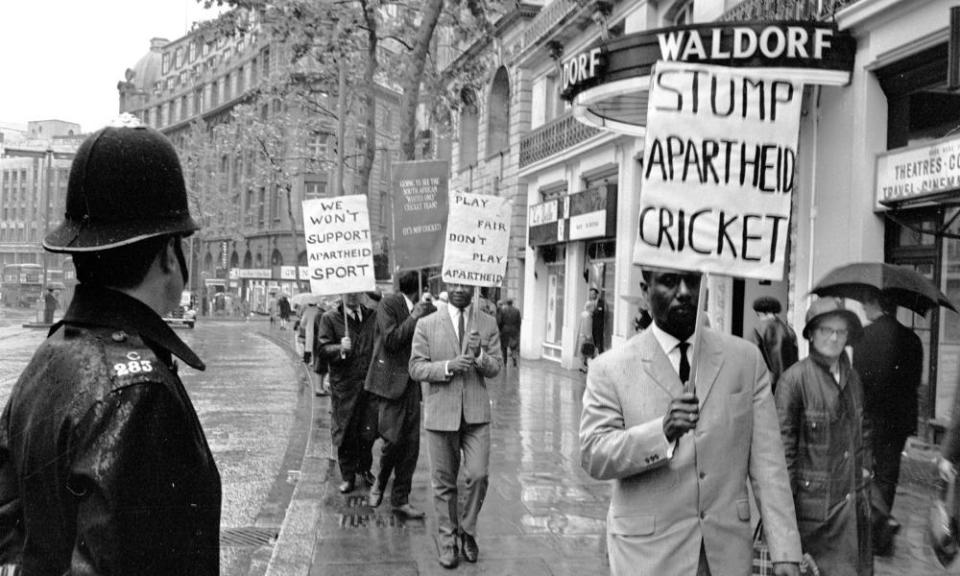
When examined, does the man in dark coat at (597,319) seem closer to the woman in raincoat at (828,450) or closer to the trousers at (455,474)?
the trousers at (455,474)

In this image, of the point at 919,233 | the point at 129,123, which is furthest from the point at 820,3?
the point at 129,123

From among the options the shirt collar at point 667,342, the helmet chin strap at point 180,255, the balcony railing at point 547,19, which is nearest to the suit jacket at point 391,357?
the shirt collar at point 667,342

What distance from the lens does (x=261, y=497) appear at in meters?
8.45

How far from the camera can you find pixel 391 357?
7590mm

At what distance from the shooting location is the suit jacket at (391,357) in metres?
7.47

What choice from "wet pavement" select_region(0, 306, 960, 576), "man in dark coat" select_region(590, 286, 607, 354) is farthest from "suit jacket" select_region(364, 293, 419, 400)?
"man in dark coat" select_region(590, 286, 607, 354)

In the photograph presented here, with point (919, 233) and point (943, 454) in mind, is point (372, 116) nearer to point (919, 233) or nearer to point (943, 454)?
point (919, 233)

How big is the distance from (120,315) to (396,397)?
5696 mm

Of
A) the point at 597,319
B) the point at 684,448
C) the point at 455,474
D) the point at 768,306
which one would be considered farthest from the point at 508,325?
the point at 684,448

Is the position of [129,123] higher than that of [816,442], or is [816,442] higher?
[129,123]

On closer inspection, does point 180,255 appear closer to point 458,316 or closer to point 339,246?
point 458,316

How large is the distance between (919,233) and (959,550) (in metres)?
8.66

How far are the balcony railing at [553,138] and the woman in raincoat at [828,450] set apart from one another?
16.5 meters

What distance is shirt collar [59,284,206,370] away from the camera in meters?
1.85
